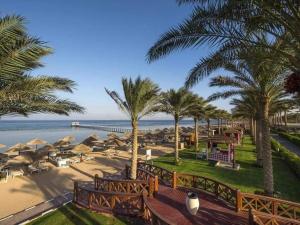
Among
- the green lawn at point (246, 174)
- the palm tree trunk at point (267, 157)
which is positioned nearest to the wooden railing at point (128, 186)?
the palm tree trunk at point (267, 157)

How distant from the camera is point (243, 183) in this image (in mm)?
14961

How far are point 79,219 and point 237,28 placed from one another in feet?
28.3

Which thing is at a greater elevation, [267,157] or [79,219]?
[267,157]

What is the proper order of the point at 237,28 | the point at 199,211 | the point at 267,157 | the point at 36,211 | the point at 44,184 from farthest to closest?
the point at 44,184, the point at 267,157, the point at 36,211, the point at 199,211, the point at 237,28

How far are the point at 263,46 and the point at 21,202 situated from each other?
12.3 m

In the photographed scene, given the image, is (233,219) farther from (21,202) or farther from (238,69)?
(21,202)

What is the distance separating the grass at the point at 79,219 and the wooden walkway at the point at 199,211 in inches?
45.8

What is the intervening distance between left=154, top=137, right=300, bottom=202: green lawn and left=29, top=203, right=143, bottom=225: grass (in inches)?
299

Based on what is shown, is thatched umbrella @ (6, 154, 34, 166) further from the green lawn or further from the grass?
the grass

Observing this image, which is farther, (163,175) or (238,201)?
(163,175)

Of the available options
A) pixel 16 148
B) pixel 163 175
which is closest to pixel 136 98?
pixel 163 175

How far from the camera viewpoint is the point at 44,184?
15.1m

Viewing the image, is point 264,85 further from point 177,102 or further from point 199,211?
point 177,102

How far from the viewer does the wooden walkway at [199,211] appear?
7.88m
